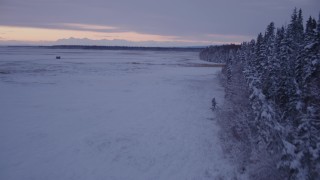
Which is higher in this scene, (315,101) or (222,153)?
(315,101)

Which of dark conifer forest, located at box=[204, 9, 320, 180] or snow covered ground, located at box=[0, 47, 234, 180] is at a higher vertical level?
dark conifer forest, located at box=[204, 9, 320, 180]

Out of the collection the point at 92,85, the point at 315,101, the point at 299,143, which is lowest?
the point at 92,85

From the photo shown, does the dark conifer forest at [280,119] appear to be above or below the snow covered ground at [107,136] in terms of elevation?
above

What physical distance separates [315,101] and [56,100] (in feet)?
85.3

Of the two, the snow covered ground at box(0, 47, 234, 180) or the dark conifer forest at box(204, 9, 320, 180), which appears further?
the snow covered ground at box(0, 47, 234, 180)

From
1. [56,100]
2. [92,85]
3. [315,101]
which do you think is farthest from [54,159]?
[92,85]

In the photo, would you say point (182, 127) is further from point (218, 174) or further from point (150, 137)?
point (218, 174)

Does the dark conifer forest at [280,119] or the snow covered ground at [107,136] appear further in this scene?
the snow covered ground at [107,136]

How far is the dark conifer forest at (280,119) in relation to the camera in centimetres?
1212

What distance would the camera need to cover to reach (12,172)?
15.3m

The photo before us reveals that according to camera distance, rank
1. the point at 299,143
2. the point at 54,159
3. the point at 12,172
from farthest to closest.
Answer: the point at 54,159 → the point at 12,172 → the point at 299,143

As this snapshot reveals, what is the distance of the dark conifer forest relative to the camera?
39.8 ft

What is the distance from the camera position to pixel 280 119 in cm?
1723

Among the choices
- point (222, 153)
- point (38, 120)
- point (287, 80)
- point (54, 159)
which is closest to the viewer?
point (54, 159)
